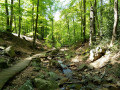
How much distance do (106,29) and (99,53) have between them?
261 cm

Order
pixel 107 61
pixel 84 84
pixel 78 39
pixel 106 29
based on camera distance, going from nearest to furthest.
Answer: pixel 84 84
pixel 107 61
pixel 106 29
pixel 78 39

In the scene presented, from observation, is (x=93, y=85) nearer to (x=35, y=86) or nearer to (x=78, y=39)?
(x=35, y=86)

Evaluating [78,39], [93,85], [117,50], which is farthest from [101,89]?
[78,39]

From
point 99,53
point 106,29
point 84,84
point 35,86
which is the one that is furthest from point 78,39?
point 35,86

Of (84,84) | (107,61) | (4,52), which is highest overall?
(4,52)

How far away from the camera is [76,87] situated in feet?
14.3

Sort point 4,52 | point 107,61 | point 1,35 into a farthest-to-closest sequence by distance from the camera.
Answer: point 1,35 → point 4,52 → point 107,61

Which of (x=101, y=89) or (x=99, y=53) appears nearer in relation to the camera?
(x=101, y=89)

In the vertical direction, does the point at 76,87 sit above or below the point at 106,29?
below

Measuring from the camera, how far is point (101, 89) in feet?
13.3

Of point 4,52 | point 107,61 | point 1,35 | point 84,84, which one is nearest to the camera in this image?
point 84,84

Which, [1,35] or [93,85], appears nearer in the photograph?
[93,85]

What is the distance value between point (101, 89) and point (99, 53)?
3.82m

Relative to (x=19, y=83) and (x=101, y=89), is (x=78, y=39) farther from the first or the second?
(x=19, y=83)
